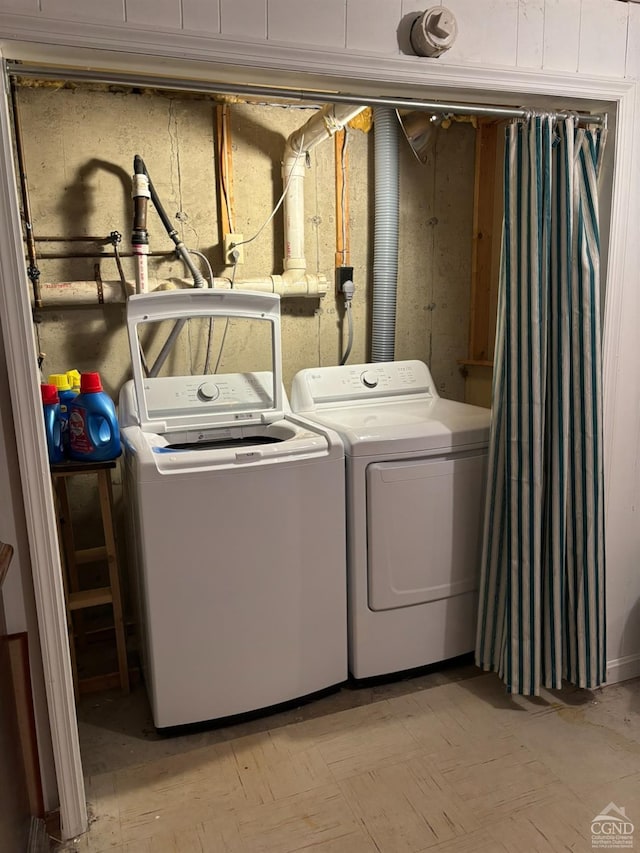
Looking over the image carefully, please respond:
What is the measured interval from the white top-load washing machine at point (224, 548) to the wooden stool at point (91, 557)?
0.29 ft

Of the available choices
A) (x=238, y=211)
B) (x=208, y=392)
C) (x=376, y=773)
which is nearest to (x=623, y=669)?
(x=376, y=773)

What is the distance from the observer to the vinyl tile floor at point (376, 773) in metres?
1.64

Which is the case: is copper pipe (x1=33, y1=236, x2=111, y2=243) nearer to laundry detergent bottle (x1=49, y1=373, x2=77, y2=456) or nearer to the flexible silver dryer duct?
laundry detergent bottle (x1=49, y1=373, x2=77, y2=456)

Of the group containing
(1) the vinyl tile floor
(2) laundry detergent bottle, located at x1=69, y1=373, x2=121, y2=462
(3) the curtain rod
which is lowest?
(1) the vinyl tile floor

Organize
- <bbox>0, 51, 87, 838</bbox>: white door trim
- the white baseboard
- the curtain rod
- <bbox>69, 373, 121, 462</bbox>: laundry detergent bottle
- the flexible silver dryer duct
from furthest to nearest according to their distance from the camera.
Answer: the flexible silver dryer duct, the white baseboard, <bbox>69, 373, 121, 462</bbox>: laundry detergent bottle, the curtain rod, <bbox>0, 51, 87, 838</bbox>: white door trim

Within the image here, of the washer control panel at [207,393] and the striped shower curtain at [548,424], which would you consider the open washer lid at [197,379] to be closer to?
the washer control panel at [207,393]

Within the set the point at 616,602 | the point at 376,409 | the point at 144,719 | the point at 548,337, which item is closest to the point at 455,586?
the point at 616,602

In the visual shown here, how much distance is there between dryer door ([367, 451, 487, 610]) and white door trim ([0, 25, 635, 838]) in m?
1.02

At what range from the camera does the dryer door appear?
215cm

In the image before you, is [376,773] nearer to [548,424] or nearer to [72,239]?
[548,424]

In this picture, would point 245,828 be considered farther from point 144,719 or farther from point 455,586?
point 455,586

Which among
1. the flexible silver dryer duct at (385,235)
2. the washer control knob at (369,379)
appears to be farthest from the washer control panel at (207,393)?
the flexible silver dryer duct at (385,235)

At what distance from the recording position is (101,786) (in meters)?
1.83

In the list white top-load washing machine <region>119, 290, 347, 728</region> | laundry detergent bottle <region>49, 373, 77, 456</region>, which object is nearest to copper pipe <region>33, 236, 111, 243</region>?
white top-load washing machine <region>119, 290, 347, 728</region>
